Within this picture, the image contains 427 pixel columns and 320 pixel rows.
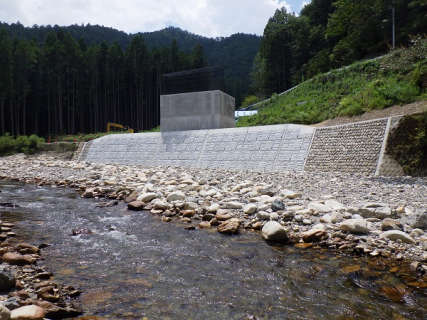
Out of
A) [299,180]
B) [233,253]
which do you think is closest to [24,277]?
[233,253]

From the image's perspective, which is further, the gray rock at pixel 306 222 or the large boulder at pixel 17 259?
the gray rock at pixel 306 222

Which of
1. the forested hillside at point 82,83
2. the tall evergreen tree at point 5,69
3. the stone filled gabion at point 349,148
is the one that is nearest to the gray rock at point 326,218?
the stone filled gabion at point 349,148

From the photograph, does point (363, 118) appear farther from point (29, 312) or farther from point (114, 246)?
point (29, 312)

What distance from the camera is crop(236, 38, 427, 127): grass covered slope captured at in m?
13.9

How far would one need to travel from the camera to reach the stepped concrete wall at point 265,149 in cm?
1111

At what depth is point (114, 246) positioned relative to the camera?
498 cm

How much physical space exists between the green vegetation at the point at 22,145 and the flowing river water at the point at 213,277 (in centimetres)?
2063

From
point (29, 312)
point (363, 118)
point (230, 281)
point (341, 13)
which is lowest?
point (230, 281)

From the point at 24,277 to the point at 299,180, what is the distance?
766cm

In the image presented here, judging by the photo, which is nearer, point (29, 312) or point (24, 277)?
point (29, 312)

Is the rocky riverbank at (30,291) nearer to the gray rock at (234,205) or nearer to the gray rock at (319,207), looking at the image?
the gray rock at (234,205)

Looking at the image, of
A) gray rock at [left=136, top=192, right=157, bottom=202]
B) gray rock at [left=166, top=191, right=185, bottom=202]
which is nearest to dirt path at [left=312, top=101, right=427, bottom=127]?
gray rock at [left=166, top=191, right=185, bottom=202]

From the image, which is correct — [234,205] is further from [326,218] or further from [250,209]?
[326,218]

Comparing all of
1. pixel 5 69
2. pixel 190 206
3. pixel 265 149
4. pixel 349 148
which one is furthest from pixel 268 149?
pixel 5 69
